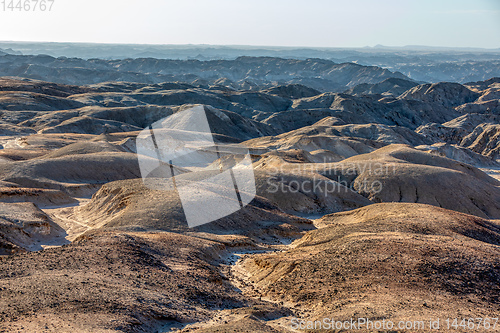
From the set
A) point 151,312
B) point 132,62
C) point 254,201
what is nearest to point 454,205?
point 254,201

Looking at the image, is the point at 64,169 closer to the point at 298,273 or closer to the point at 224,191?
the point at 224,191

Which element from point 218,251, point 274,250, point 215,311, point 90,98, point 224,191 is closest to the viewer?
point 215,311

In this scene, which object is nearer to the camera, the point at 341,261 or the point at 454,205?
the point at 341,261

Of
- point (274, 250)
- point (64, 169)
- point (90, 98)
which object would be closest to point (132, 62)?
point (90, 98)

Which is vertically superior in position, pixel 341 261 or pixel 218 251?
pixel 341 261

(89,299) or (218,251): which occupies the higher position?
(89,299)

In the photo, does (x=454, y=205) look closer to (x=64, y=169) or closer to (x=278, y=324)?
(x=278, y=324)

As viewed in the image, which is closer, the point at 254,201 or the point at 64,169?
the point at 254,201

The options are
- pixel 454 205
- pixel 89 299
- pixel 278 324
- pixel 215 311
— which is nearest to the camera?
pixel 89 299

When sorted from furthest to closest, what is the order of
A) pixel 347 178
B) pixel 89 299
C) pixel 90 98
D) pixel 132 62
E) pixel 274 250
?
1. pixel 132 62
2. pixel 90 98
3. pixel 347 178
4. pixel 274 250
5. pixel 89 299
